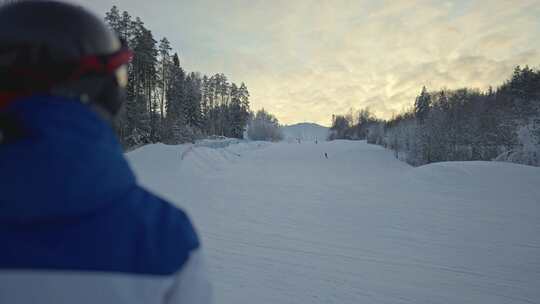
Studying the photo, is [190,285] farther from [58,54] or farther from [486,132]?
[486,132]

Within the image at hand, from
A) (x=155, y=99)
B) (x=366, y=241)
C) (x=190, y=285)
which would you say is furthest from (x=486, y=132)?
(x=155, y=99)

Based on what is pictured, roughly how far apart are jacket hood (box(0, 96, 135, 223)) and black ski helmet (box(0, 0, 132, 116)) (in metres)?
0.09

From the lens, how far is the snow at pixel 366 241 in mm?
3908

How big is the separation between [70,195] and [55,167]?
8 cm

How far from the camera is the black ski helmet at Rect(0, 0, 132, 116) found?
2.46 feet

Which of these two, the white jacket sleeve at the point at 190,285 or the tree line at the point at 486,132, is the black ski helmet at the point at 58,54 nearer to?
the white jacket sleeve at the point at 190,285

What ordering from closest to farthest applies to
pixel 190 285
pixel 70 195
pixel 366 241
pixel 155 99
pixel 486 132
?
1. pixel 70 195
2. pixel 190 285
3. pixel 366 241
4. pixel 486 132
5. pixel 155 99

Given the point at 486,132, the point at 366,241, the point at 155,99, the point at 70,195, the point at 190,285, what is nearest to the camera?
the point at 70,195

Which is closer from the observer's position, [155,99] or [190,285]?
[190,285]

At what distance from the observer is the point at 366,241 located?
585cm

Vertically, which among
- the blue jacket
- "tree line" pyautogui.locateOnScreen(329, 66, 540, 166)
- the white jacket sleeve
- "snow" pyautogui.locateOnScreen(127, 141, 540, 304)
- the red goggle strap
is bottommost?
"snow" pyautogui.locateOnScreen(127, 141, 540, 304)

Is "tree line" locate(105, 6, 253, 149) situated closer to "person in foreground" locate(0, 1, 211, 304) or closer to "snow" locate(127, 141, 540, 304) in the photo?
"snow" locate(127, 141, 540, 304)

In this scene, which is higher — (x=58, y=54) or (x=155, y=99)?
(x=155, y=99)

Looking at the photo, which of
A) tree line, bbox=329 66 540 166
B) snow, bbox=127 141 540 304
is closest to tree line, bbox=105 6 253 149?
snow, bbox=127 141 540 304
